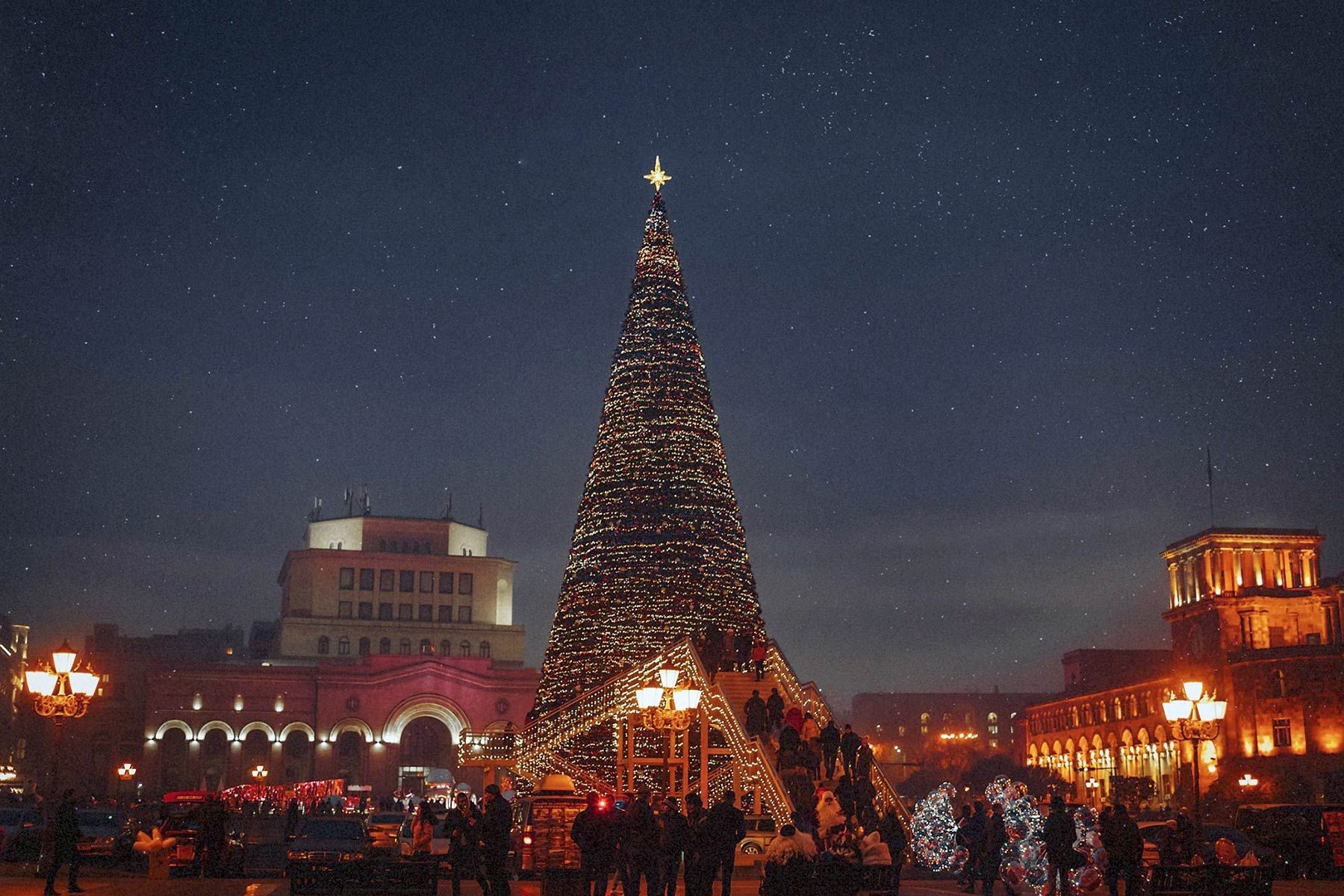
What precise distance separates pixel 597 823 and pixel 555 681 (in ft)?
71.5

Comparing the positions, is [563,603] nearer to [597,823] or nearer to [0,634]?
[597,823]

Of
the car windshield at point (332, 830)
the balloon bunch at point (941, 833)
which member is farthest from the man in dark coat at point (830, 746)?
the car windshield at point (332, 830)

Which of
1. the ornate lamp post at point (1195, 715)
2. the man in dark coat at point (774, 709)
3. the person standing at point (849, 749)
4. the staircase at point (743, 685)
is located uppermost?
the staircase at point (743, 685)

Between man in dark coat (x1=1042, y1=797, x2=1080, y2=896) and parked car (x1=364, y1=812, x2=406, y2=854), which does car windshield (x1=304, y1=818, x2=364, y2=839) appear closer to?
parked car (x1=364, y1=812, x2=406, y2=854)

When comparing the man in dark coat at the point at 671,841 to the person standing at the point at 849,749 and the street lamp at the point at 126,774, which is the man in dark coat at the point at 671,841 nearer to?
the person standing at the point at 849,749

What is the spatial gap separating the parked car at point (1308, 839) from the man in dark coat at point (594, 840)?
49.6 feet

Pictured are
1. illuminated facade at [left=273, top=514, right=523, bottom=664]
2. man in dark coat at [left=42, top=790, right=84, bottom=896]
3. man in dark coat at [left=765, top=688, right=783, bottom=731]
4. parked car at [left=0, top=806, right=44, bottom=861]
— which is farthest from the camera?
illuminated facade at [left=273, top=514, right=523, bottom=664]

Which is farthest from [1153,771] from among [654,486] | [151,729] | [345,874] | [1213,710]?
[345,874]

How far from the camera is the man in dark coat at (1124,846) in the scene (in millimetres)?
18688

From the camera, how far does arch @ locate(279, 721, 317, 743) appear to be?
72750 millimetres

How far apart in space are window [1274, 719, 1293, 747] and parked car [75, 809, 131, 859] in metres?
63.3

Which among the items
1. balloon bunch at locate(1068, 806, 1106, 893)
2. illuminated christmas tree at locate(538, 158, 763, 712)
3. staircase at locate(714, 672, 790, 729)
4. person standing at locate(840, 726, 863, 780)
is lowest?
balloon bunch at locate(1068, 806, 1106, 893)

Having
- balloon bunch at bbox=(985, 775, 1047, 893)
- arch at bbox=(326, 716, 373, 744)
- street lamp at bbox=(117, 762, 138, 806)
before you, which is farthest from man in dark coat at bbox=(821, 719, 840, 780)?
arch at bbox=(326, 716, 373, 744)

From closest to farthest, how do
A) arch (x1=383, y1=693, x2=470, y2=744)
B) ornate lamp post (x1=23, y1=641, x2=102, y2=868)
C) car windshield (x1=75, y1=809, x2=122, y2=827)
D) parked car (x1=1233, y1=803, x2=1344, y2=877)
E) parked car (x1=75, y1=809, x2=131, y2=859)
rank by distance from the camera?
ornate lamp post (x1=23, y1=641, x2=102, y2=868) → parked car (x1=75, y1=809, x2=131, y2=859) → parked car (x1=1233, y1=803, x2=1344, y2=877) → car windshield (x1=75, y1=809, x2=122, y2=827) → arch (x1=383, y1=693, x2=470, y2=744)
